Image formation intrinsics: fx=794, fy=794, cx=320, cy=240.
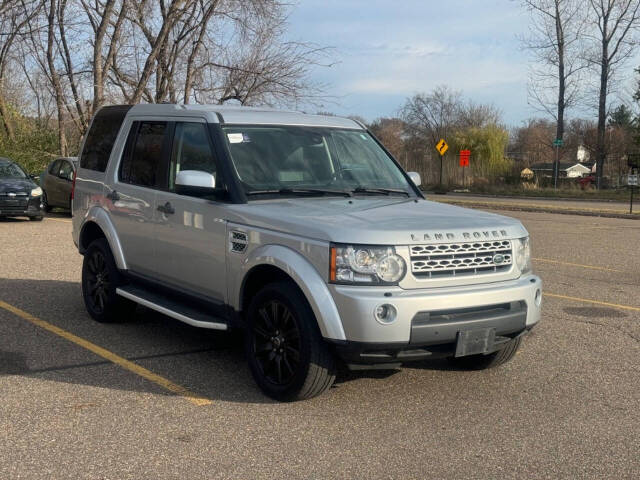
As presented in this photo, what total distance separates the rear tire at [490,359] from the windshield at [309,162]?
1393 mm

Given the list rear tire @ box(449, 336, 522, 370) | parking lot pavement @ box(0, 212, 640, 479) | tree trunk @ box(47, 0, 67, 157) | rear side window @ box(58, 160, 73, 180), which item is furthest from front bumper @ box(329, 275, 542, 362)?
tree trunk @ box(47, 0, 67, 157)

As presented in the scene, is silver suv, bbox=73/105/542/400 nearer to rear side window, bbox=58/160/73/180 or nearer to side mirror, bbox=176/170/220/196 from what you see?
side mirror, bbox=176/170/220/196

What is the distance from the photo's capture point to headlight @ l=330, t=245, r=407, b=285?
15.6 ft

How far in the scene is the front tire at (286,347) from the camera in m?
4.90

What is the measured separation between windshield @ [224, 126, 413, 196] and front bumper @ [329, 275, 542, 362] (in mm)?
1391

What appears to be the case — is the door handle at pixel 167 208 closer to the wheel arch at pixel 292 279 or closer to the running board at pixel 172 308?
the running board at pixel 172 308

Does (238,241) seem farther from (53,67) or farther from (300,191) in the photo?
(53,67)

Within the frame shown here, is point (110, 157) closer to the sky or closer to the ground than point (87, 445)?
closer to the sky

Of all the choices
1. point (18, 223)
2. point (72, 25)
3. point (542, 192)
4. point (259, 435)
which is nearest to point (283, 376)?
point (259, 435)

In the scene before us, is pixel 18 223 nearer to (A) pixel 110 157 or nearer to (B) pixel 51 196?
(B) pixel 51 196

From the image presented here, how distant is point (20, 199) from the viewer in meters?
18.4

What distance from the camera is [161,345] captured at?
6703 mm

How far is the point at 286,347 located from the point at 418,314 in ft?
3.04

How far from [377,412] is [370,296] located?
851mm
